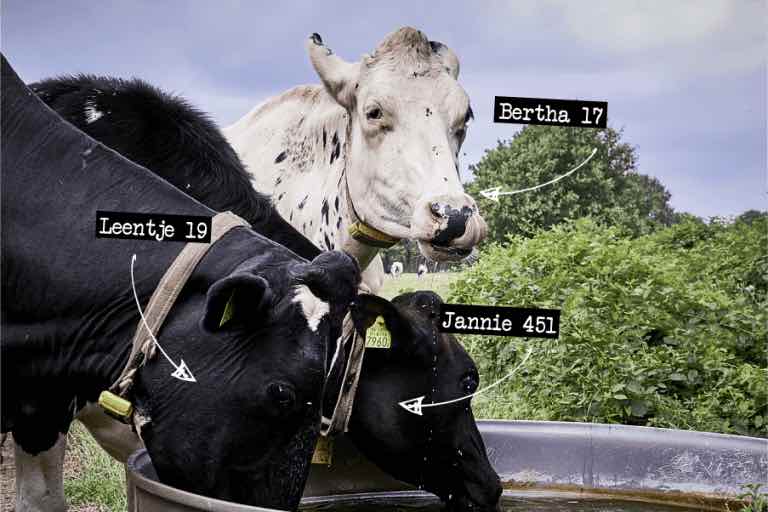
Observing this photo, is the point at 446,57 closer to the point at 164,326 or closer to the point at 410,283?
the point at 410,283

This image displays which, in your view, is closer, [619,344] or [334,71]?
[334,71]

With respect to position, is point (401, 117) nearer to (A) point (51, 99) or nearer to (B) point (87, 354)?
(A) point (51, 99)

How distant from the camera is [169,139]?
327cm

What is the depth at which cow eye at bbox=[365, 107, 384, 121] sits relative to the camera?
3.78 m

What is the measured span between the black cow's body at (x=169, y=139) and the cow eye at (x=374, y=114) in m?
0.64

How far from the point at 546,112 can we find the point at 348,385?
1.17m

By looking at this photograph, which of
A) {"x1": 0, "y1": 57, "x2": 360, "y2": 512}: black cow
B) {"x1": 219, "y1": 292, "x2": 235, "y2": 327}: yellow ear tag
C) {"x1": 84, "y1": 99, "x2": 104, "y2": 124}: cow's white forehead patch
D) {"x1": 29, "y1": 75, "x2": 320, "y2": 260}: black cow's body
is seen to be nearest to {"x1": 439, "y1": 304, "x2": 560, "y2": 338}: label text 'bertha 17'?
{"x1": 29, "y1": 75, "x2": 320, "y2": 260}: black cow's body

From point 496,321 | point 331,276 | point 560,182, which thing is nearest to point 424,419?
point 496,321

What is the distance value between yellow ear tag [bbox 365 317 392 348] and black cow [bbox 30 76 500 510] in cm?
3

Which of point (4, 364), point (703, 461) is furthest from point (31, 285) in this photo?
point (703, 461)

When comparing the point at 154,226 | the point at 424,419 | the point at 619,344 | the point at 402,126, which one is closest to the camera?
the point at 154,226

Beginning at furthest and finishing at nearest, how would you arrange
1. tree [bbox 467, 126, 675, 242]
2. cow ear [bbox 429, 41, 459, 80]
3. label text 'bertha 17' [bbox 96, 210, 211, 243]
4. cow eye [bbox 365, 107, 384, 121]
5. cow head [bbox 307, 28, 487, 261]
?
tree [bbox 467, 126, 675, 242], cow ear [bbox 429, 41, 459, 80], cow eye [bbox 365, 107, 384, 121], cow head [bbox 307, 28, 487, 261], label text 'bertha 17' [bbox 96, 210, 211, 243]

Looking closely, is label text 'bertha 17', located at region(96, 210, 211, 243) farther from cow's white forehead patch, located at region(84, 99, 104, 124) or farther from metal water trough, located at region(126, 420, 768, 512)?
metal water trough, located at region(126, 420, 768, 512)

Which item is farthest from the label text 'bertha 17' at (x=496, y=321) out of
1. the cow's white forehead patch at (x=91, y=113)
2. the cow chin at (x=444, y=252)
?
the cow's white forehead patch at (x=91, y=113)
